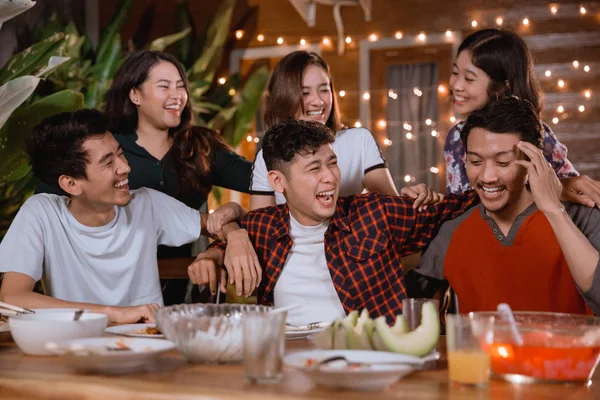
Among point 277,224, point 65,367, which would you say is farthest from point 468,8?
A: point 65,367

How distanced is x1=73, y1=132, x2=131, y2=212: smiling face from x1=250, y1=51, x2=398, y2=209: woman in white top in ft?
2.12

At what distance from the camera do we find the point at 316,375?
1131 mm

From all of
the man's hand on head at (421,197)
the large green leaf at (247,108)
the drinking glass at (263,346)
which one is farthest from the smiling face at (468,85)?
the large green leaf at (247,108)

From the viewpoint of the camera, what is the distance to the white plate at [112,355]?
4.04ft

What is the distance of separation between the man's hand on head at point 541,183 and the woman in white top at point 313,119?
868 millimetres

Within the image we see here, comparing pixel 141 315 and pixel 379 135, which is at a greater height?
pixel 379 135

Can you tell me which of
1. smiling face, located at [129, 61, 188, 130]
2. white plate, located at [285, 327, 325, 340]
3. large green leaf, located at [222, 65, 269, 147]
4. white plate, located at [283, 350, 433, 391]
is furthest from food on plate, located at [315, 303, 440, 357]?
large green leaf, located at [222, 65, 269, 147]

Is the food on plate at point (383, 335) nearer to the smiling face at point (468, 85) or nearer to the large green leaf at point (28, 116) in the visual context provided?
the smiling face at point (468, 85)

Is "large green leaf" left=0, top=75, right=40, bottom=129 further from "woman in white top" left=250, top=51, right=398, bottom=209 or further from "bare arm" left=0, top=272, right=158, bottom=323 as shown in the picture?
"bare arm" left=0, top=272, right=158, bottom=323

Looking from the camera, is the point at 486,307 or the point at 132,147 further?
the point at 132,147

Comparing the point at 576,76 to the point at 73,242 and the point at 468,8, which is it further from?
the point at 73,242

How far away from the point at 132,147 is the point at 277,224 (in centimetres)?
94

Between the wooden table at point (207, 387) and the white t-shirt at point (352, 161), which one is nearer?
the wooden table at point (207, 387)

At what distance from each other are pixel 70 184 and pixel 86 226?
0.16m
